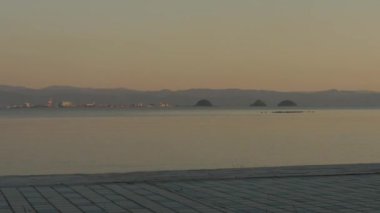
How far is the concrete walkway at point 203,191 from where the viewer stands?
784cm

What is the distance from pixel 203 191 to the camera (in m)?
9.18

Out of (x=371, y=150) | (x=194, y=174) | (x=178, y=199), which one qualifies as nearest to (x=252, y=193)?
(x=178, y=199)

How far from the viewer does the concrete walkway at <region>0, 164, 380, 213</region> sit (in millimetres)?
7841

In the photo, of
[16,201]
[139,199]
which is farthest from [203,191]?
[16,201]

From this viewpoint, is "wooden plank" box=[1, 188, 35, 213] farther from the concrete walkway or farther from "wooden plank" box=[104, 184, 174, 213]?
"wooden plank" box=[104, 184, 174, 213]

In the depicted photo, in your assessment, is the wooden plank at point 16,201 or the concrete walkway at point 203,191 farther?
the concrete walkway at point 203,191

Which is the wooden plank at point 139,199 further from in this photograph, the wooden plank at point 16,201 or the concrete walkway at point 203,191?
the wooden plank at point 16,201

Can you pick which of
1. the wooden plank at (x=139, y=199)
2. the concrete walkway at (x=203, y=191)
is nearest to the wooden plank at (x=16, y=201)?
the concrete walkway at (x=203, y=191)

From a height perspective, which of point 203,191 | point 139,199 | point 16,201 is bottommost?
point 16,201

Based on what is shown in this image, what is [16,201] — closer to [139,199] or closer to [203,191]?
[139,199]

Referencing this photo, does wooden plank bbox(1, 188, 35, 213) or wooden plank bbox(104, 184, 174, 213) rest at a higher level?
wooden plank bbox(104, 184, 174, 213)

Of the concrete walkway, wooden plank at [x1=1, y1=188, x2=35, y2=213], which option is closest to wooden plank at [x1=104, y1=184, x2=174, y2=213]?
the concrete walkway

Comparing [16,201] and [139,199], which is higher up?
[139,199]

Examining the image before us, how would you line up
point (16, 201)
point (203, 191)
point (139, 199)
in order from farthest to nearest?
point (203, 191) < point (139, 199) < point (16, 201)
